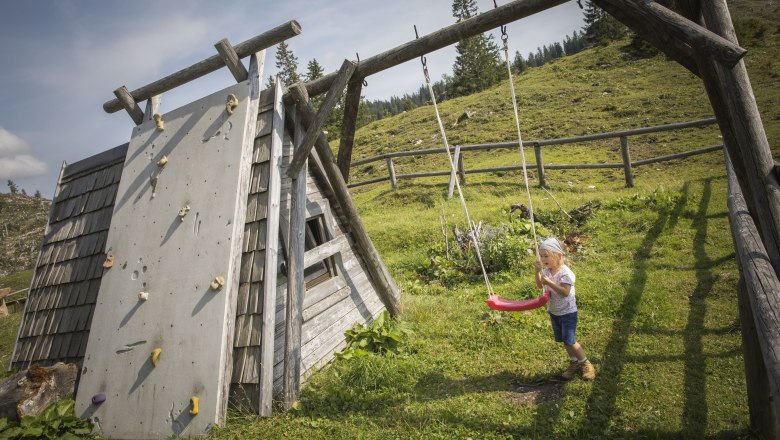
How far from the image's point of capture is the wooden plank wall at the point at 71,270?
5418mm

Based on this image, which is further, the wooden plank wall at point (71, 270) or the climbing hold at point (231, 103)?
the wooden plank wall at point (71, 270)

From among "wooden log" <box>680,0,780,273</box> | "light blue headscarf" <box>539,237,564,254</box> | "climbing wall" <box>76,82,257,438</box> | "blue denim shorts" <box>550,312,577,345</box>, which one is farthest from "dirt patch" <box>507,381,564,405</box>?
"climbing wall" <box>76,82,257,438</box>

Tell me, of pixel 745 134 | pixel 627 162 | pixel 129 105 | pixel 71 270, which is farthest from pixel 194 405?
pixel 627 162

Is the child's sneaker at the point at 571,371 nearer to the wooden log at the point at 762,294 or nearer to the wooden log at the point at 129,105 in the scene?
the wooden log at the point at 762,294

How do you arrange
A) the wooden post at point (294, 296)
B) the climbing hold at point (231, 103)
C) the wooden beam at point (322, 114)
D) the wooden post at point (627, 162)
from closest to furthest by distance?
1. the wooden post at point (294, 296)
2. the wooden beam at point (322, 114)
3. the climbing hold at point (231, 103)
4. the wooden post at point (627, 162)

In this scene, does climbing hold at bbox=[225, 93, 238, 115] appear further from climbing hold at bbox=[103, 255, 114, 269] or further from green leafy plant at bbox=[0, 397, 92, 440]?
green leafy plant at bbox=[0, 397, 92, 440]

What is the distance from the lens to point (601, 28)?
160 ft

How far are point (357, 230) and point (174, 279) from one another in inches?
96.4

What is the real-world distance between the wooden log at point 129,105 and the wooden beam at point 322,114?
113 inches

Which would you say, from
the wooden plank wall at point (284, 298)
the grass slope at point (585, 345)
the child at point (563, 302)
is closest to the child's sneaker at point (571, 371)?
the child at point (563, 302)

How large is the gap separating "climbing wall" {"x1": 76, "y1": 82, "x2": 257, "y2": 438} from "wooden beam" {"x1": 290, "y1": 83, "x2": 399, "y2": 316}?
1015 millimetres

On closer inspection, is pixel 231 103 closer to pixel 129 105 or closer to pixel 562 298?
pixel 129 105

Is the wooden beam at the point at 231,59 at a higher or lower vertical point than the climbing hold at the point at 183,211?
higher

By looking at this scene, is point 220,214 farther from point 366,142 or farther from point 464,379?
point 366,142
